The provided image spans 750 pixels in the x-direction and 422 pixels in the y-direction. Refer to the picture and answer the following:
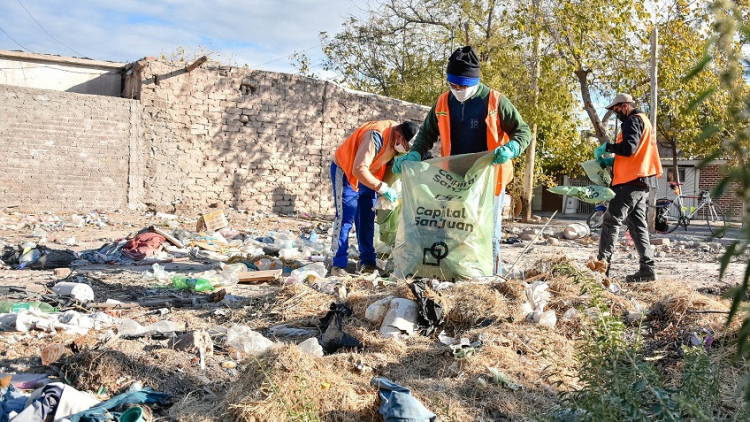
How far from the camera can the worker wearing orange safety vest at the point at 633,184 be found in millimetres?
5383

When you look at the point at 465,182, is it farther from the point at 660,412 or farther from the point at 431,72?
the point at 431,72

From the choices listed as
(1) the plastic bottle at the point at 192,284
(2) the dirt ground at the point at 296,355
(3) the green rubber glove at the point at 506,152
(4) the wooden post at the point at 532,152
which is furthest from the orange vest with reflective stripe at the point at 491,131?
(4) the wooden post at the point at 532,152

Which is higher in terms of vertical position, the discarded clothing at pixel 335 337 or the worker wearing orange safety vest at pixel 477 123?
the worker wearing orange safety vest at pixel 477 123

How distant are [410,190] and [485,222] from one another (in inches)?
23.5

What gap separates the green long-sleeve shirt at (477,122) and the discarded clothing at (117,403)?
116 inches

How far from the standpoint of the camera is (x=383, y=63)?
22.2m

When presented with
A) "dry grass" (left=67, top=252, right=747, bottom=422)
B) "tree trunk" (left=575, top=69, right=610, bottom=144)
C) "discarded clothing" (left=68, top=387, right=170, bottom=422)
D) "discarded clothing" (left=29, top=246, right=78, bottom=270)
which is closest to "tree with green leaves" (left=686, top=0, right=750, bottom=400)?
"dry grass" (left=67, top=252, right=747, bottom=422)

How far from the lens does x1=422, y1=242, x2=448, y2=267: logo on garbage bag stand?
449 centimetres

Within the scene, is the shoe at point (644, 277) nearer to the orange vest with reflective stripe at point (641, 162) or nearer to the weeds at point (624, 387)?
the orange vest with reflective stripe at point (641, 162)

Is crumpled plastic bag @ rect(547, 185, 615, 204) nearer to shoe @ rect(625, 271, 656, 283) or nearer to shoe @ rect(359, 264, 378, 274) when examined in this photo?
shoe @ rect(625, 271, 656, 283)

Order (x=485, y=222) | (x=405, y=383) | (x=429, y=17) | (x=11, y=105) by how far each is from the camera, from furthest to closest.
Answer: (x=429, y=17) → (x=11, y=105) → (x=485, y=222) → (x=405, y=383)

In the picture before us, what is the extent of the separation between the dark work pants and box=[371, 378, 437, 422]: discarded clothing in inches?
138

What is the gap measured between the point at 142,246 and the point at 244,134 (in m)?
5.59

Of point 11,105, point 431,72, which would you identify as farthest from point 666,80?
point 11,105
